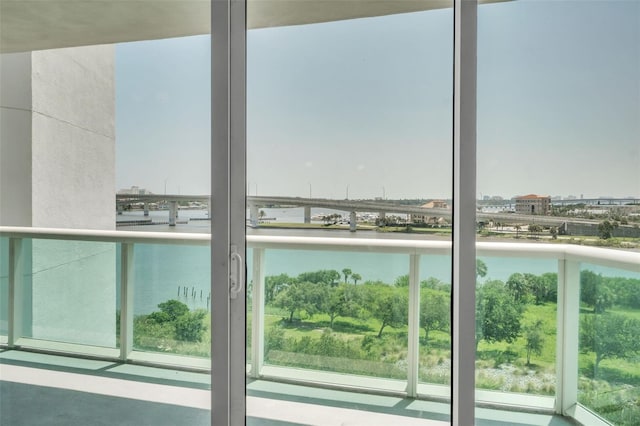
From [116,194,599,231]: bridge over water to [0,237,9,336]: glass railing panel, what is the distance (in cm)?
73

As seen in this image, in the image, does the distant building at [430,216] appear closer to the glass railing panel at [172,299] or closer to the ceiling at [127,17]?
the ceiling at [127,17]

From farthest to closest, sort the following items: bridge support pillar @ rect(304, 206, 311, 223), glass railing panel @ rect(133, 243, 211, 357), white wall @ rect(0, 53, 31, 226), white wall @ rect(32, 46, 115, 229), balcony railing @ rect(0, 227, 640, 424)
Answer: white wall @ rect(0, 53, 31, 226), white wall @ rect(32, 46, 115, 229), glass railing panel @ rect(133, 243, 211, 357), bridge support pillar @ rect(304, 206, 311, 223), balcony railing @ rect(0, 227, 640, 424)

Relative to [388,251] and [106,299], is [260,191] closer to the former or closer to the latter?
[388,251]

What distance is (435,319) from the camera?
190cm

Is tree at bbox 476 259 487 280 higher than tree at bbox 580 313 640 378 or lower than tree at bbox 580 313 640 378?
higher

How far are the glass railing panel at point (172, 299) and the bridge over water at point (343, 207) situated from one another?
Answer: 0.59 feet

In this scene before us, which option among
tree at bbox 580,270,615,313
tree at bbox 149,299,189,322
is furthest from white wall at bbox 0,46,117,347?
tree at bbox 580,270,615,313

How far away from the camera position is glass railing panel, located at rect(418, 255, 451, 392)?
6.19ft

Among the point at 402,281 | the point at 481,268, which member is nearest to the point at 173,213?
the point at 402,281

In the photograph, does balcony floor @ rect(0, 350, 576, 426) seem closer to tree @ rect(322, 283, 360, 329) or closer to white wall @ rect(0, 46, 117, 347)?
white wall @ rect(0, 46, 117, 347)

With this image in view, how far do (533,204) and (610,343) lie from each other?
1.93ft

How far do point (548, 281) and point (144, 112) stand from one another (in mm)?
1941

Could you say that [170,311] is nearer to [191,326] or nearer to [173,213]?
[191,326]

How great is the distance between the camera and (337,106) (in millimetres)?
2006
